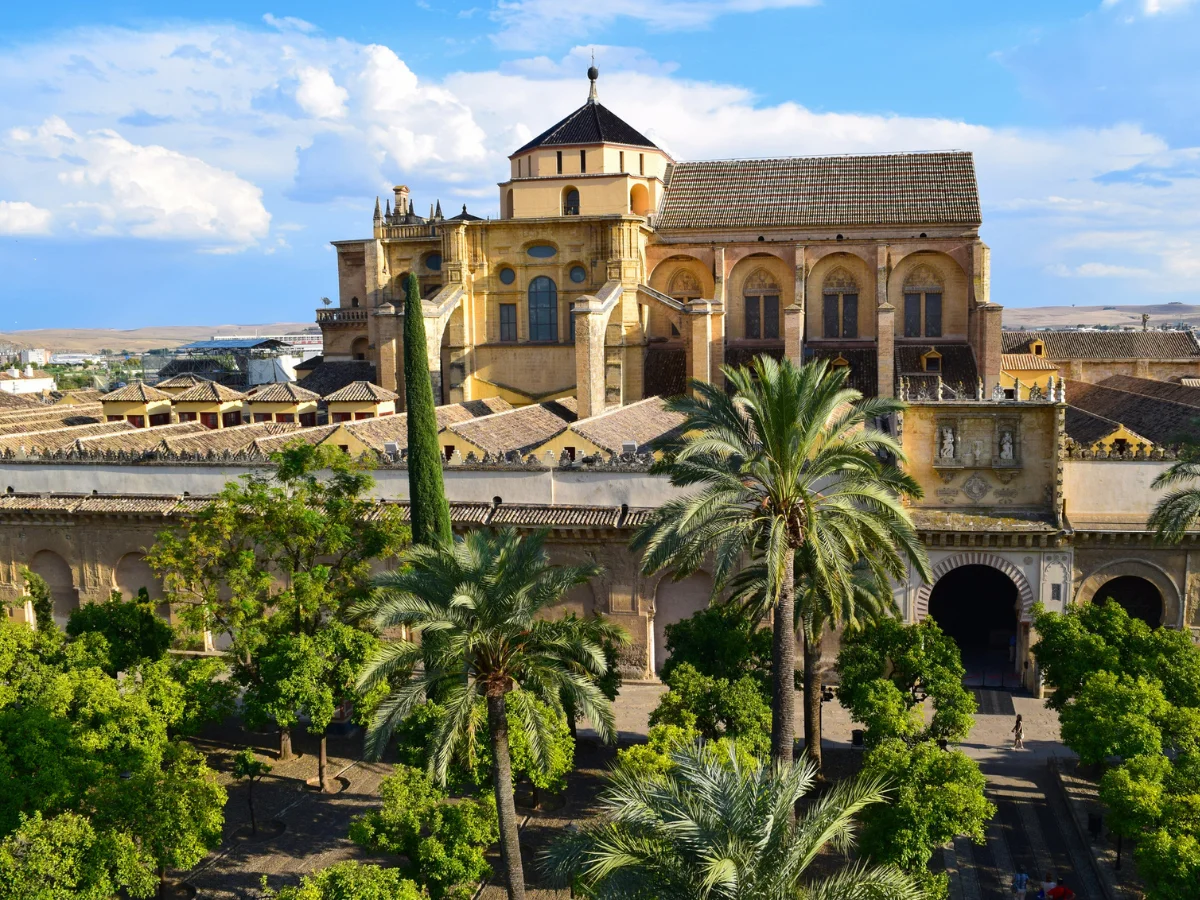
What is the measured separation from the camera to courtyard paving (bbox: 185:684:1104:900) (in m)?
18.1

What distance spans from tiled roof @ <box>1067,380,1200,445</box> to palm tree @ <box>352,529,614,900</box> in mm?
19734

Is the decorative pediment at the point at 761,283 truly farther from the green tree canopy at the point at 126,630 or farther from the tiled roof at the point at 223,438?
the green tree canopy at the point at 126,630

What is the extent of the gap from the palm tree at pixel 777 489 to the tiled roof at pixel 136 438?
69.4 ft

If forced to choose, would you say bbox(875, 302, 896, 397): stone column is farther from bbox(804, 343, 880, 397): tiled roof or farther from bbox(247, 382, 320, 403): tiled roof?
bbox(247, 382, 320, 403): tiled roof

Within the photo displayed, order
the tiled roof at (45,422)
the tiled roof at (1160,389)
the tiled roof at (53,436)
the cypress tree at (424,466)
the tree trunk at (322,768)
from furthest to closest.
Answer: the tiled roof at (1160,389), the tiled roof at (45,422), the tiled roof at (53,436), the tree trunk at (322,768), the cypress tree at (424,466)

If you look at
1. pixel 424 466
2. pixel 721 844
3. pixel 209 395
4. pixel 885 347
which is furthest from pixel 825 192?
pixel 721 844

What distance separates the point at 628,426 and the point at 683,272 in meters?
13.8

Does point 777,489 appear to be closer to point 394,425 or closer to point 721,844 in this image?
point 721,844

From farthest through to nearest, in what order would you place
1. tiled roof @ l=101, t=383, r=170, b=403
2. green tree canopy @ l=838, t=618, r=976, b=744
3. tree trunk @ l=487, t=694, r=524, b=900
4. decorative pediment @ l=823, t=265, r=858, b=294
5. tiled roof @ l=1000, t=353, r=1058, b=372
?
tiled roof @ l=1000, t=353, r=1058, b=372
decorative pediment @ l=823, t=265, r=858, b=294
tiled roof @ l=101, t=383, r=170, b=403
green tree canopy @ l=838, t=618, r=976, b=744
tree trunk @ l=487, t=694, r=524, b=900

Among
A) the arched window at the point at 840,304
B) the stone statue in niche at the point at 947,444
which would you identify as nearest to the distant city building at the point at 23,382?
the arched window at the point at 840,304

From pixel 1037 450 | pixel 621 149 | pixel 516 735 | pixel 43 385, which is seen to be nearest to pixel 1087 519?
pixel 1037 450

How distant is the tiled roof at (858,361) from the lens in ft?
130

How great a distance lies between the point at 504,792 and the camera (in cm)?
1491

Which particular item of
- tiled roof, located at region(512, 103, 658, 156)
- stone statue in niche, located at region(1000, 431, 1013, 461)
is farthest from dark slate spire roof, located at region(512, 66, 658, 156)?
stone statue in niche, located at region(1000, 431, 1013, 461)
